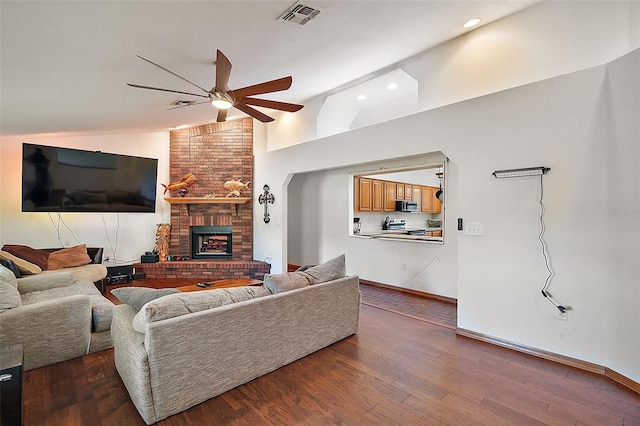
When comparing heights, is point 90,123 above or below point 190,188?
above

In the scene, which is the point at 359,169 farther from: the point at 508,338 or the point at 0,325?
the point at 0,325

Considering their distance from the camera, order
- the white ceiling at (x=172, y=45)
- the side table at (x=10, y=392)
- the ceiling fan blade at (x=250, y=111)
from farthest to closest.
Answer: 1. the ceiling fan blade at (x=250, y=111)
2. the white ceiling at (x=172, y=45)
3. the side table at (x=10, y=392)

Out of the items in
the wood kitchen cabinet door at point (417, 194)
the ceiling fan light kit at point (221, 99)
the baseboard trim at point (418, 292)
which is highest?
the ceiling fan light kit at point (221, 99)

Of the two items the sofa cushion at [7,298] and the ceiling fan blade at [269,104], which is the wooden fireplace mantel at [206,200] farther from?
the sofa cushion at [7,298]

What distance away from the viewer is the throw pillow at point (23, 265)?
146 inches

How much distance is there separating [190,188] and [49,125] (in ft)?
7.72

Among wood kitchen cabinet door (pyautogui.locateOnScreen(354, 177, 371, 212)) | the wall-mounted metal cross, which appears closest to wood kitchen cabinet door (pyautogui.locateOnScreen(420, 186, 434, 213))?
wood kitchen cabinet door (pyautogui.locateOnScreen(354, 177, 371, 212))

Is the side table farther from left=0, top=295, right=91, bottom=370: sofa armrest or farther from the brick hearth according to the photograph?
the brick hearth

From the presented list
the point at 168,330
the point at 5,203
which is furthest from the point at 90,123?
the point at 168,330

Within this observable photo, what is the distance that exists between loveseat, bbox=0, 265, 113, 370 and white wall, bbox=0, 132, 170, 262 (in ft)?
8.81

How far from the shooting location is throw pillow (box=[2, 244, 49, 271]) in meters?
4.19

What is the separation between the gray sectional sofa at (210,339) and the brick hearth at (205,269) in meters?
3.41

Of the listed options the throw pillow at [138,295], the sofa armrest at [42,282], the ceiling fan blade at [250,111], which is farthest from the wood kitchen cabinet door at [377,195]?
the sofa armrest at [42,282]

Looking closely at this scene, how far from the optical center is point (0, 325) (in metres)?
2.23
